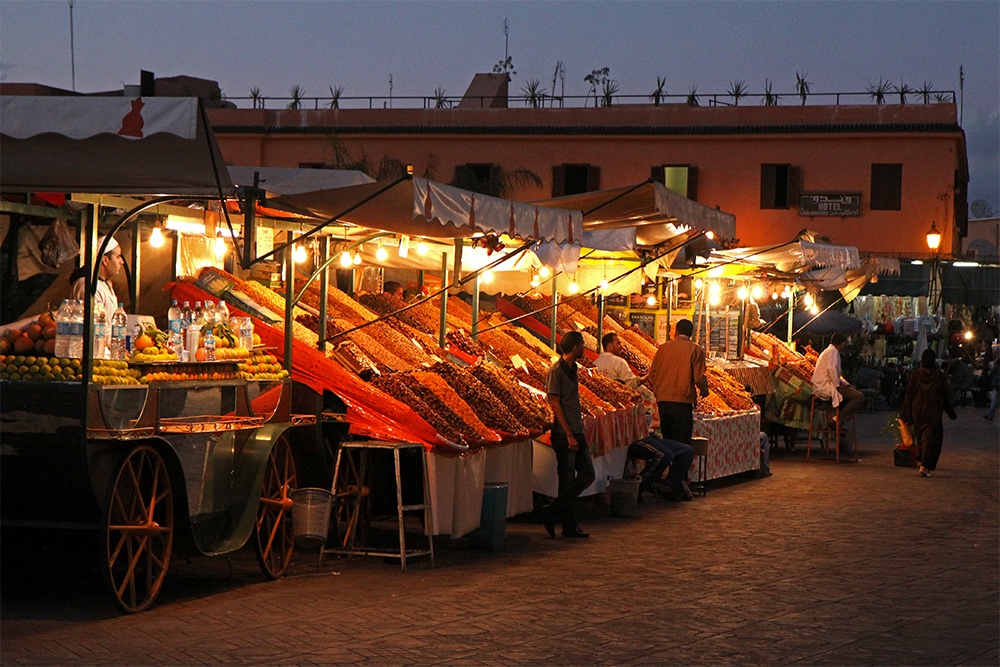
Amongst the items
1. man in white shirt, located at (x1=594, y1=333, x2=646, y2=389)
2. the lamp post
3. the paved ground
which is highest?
the lamp post

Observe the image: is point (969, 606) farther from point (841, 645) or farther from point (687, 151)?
point (687, 151)

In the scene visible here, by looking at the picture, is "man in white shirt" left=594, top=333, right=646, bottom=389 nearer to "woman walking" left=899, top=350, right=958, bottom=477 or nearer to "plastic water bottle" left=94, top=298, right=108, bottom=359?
"woman walking" left=899, top=350, right=958, bottom=477

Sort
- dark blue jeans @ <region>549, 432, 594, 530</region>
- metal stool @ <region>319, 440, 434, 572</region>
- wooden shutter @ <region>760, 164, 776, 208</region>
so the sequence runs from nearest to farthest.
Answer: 1. metal stool @ <region>319, 440, 434, 572</region>
2. dark blue jeans @ <region>549, 432, 594, 530</region>
3. wooden shutter @ <region>760, 164, 776, 208</region>

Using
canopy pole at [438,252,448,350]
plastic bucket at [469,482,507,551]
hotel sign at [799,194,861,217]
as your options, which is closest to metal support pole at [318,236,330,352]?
plastic bucket at [469,482,507,551]

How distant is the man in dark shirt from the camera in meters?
9.88

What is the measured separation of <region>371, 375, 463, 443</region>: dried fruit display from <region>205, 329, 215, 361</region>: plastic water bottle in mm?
1693

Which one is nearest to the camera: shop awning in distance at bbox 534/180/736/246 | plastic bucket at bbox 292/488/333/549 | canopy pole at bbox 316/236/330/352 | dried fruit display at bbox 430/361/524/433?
plastic bucket at bbox 292/488/333/549

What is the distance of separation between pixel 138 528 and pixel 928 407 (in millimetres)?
11479

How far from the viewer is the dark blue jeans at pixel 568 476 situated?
32.8ft

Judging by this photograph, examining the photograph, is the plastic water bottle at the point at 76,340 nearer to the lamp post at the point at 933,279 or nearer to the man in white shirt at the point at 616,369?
the man in white shirt at the point at 616,369

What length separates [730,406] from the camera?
14875 millimetres

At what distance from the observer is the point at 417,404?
9023 millimetres

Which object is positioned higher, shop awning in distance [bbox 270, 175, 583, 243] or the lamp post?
the lamp post

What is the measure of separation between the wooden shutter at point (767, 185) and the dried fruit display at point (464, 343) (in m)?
25.4
